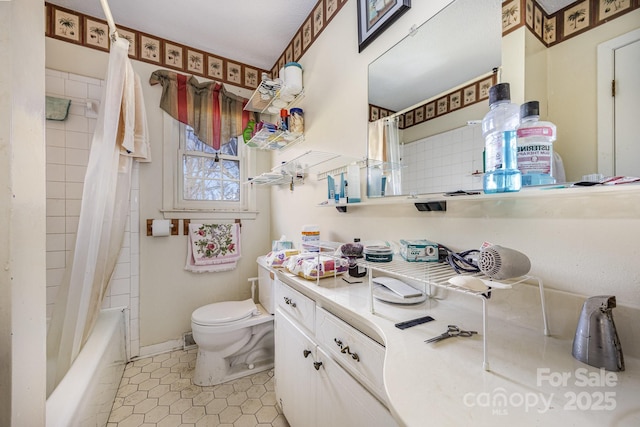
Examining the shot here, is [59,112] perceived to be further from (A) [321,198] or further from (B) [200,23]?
(A) [321,198]

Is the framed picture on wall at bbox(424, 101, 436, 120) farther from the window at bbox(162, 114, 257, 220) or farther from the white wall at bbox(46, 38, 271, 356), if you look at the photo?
the white wall at bbox(46, 38, 271, 356)

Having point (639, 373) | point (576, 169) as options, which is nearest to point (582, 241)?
point (576, 169)

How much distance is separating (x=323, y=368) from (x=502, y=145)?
0.95 metres

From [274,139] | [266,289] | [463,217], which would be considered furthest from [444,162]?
[266,289]

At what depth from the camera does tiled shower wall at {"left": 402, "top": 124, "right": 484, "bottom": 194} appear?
0.85 metres

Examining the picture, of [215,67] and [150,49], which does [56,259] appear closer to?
[150,49]

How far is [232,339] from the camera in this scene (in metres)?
1.69

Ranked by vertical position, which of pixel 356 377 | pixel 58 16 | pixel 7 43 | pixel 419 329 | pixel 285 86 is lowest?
pixel 356 377

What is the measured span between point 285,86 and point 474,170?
1513mm

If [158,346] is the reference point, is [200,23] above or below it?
above

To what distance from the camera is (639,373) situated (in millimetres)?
495

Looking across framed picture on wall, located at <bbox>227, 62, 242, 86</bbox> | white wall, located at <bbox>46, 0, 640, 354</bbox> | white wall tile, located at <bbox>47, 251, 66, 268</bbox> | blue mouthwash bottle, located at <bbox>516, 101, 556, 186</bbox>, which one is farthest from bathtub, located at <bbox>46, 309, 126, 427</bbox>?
framed picture on wall, located at <bbox>227, 62, 242, 86</bbox>

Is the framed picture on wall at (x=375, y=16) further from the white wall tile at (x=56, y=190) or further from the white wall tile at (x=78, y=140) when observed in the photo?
the white wall tile at (x=56, y=190)

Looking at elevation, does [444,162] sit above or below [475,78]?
below
